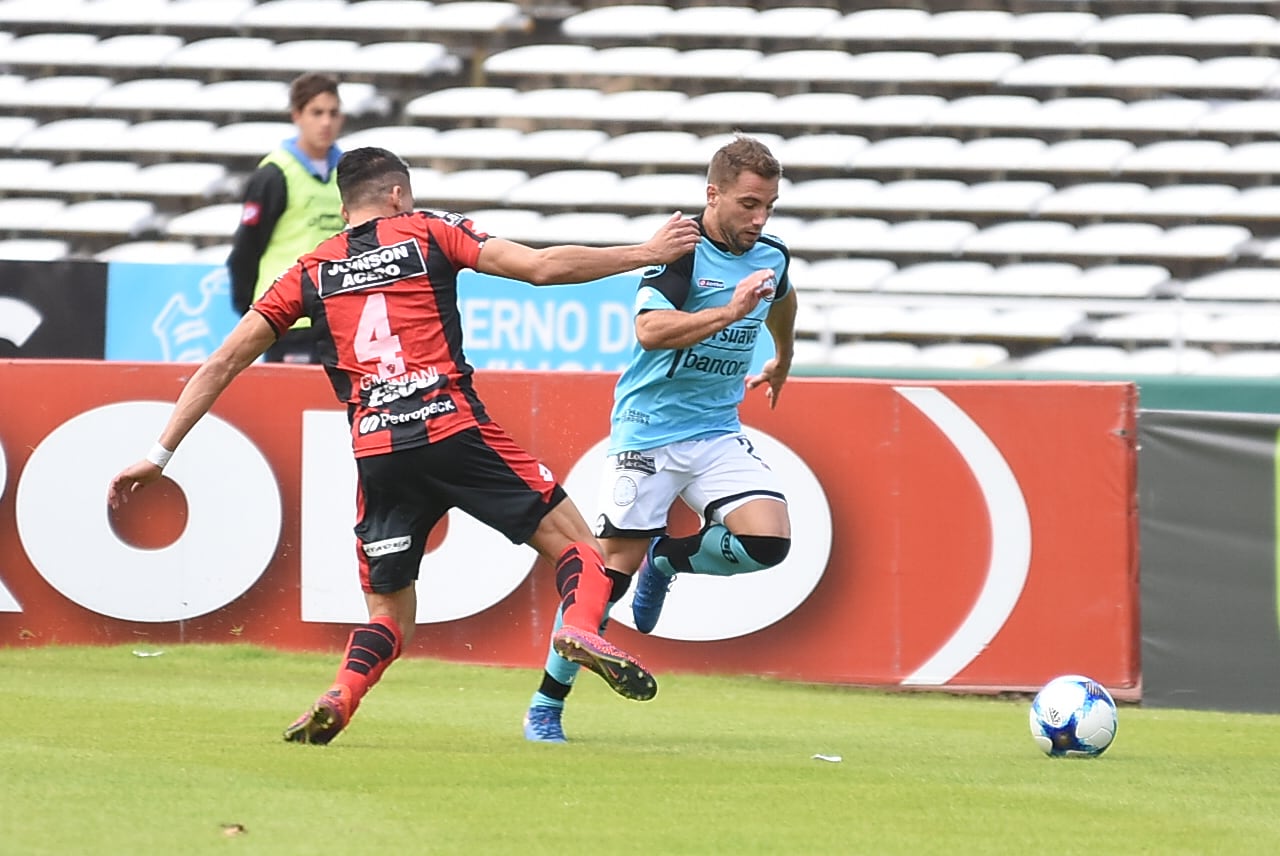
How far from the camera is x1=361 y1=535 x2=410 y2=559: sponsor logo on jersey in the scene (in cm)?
647

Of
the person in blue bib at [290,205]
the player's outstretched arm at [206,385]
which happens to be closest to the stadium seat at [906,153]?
the person in blue bib at [290,205]

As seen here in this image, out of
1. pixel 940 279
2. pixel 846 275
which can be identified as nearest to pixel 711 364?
pixel 940 279

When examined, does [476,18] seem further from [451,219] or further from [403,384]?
[403,384]

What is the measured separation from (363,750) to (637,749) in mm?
936

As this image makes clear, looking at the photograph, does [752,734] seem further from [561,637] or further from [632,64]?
[632,64]

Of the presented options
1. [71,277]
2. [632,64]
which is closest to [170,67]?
[632,64]

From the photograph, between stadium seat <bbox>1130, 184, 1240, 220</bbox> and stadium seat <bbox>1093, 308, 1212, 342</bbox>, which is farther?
stadium seat <bbox>1130, 184, 1240, 220</bbox>

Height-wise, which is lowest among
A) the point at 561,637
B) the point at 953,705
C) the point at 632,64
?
the point at 953,705

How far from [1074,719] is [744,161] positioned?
2174mm

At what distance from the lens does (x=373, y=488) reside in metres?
6.48

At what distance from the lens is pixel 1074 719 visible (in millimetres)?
6734

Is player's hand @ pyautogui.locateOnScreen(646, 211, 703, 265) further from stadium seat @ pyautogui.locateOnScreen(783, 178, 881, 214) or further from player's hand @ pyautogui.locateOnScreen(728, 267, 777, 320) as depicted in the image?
stadium seat @ pyautogui.locateOnScreen(783, 178, 881, 214)

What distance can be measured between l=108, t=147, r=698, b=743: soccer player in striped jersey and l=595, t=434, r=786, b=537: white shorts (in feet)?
2.09

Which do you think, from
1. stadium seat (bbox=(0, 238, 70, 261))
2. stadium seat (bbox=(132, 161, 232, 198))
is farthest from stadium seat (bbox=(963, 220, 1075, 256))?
stadium seat (bbox=(0, 238, 70, 261))
